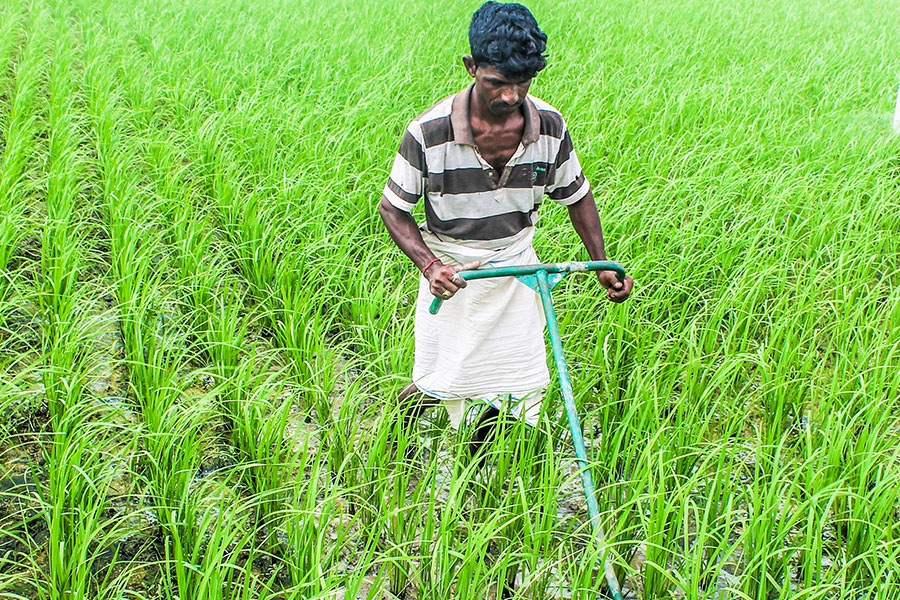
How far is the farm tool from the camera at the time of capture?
1708 millimetres

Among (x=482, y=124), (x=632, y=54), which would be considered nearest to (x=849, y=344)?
(x=482, y=124)

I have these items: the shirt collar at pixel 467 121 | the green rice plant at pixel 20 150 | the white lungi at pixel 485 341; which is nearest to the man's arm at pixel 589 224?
the white lungi at pixel 485 341

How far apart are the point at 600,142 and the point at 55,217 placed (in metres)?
2.56

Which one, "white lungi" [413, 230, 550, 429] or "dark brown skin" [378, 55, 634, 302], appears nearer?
"dark brown skin" [378, 55, 634, 302]

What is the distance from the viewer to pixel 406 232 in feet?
6.36

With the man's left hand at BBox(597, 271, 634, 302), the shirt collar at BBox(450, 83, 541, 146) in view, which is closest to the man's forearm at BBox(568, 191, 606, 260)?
the man's left hand at BBox(597, 271, 634, 302)

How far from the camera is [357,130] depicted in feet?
14.7

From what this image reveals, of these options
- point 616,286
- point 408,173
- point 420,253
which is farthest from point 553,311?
point 408,173

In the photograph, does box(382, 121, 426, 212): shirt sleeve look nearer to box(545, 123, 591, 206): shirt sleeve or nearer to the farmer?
the farmer

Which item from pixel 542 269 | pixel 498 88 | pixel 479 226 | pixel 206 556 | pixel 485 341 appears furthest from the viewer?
pixel 485 341

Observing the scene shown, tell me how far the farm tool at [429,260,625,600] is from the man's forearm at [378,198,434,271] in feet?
0.38

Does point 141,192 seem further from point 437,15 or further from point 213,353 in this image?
point 437,15

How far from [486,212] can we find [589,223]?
32 centimetres

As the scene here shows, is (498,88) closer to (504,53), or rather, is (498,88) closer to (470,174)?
(504,53)
